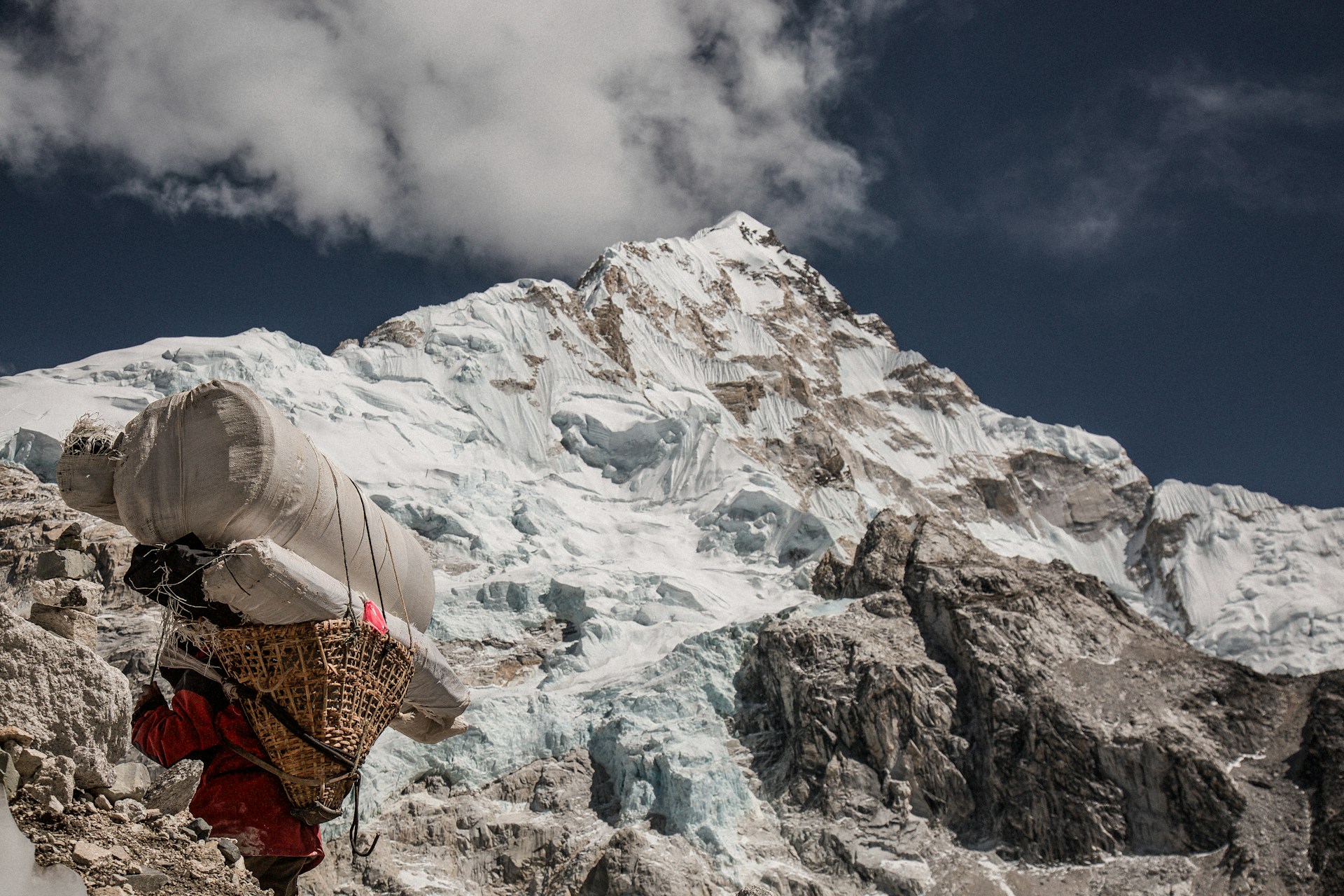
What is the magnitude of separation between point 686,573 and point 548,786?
18.5 meters

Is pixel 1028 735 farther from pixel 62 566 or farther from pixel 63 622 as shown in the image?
pixel 63 622

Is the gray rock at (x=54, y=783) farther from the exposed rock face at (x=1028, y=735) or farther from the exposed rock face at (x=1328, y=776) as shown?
the exposed rock face at (x=1328, y=776)

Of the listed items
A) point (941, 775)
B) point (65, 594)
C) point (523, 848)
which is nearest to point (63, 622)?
point (65, 594)

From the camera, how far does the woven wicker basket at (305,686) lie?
4.98 metres

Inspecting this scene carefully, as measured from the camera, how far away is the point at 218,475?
4820mm

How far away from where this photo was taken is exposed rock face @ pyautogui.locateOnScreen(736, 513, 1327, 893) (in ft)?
111

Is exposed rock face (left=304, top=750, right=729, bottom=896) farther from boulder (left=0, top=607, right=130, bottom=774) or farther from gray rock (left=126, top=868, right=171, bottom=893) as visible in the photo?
gray rock (left=126, top=868, right=171, bottom=893)

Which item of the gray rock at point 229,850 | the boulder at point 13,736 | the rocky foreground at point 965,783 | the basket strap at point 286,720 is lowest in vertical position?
the gray rock at point 229,850

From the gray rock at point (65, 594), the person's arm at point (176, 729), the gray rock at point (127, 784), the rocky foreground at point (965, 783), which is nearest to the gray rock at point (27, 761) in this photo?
the gray rock at point (127, 784)

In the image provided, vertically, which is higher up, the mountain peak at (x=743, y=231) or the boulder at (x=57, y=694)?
the mountain peak at (x=743, y=231)

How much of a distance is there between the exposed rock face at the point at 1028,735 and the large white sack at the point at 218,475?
103 feet

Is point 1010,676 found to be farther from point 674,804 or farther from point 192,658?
point 192,658

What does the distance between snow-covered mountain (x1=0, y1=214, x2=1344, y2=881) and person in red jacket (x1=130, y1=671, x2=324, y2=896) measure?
30.0 m

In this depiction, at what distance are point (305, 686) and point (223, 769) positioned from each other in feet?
2.13
